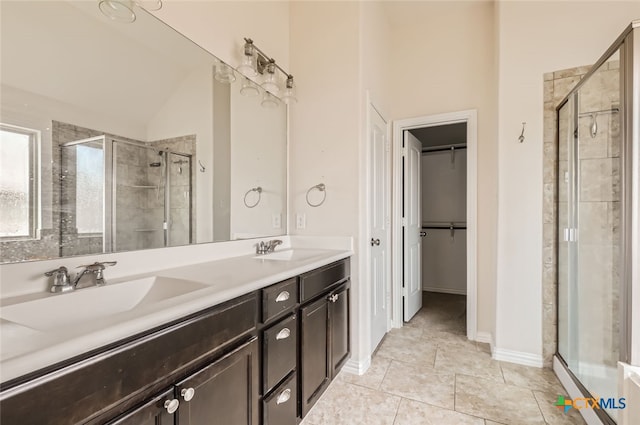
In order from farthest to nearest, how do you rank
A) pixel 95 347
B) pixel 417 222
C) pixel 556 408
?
pixel 417 222 < pixel 556 408 < pixel 95 347

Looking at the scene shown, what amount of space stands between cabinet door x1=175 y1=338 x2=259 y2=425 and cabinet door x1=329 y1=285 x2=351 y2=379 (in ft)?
2.44

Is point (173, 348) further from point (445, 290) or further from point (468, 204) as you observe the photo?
point (445, 290)

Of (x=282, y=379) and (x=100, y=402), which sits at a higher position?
(x=100, y=402)

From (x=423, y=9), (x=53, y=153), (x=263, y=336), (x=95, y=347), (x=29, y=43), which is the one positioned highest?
(x=423, y=9)

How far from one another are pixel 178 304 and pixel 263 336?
494 millimetres

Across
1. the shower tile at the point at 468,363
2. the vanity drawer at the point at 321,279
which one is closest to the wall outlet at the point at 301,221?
the vanity drawer at the point at 321,279

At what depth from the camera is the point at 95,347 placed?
642 mm

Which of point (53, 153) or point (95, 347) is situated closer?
point (95, 347)

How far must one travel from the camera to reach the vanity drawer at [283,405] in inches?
49.3

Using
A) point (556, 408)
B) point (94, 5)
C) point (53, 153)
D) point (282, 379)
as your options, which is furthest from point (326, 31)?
point (556, 408)

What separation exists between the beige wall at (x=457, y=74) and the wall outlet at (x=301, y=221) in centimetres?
158

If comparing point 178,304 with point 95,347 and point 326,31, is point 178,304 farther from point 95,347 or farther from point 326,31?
point 326,31

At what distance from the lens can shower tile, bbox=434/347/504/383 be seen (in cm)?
213

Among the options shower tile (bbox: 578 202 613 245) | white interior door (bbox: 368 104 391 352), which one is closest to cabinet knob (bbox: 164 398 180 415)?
white interior door (bbox: 368 104 391 352)
